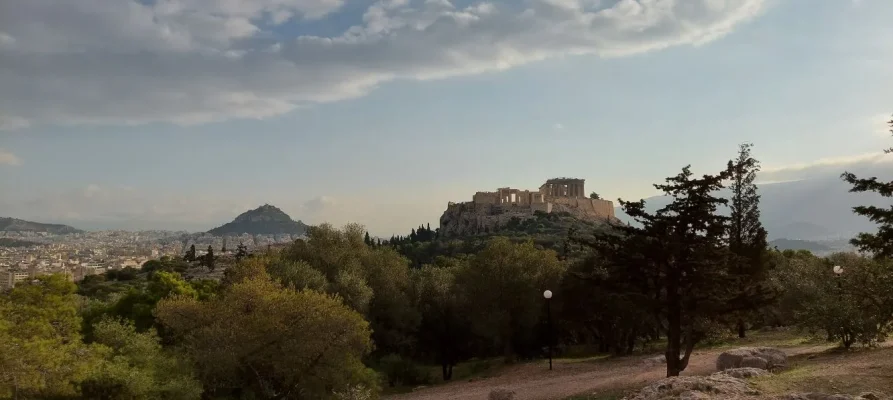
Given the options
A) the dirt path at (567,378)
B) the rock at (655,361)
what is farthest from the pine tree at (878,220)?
the rock at (655,361)

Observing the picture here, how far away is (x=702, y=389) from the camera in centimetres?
1402

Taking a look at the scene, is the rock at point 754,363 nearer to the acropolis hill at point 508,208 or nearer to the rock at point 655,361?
the rock at point 655,361

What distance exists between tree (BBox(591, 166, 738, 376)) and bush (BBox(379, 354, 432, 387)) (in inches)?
709

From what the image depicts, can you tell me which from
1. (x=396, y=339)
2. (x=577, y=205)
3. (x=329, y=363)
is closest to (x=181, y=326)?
(x=329, y=363)

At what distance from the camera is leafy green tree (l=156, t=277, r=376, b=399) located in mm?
22625

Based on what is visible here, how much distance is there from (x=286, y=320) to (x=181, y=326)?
6577mm

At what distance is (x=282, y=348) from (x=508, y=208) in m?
134

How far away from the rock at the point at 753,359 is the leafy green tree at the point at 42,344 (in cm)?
2146

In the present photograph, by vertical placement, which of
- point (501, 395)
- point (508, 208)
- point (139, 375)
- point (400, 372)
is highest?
point (508, 208)

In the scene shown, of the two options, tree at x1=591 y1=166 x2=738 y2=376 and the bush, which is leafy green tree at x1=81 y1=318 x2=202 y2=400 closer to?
the bush

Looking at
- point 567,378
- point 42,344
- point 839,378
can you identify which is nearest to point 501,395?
point 567,378

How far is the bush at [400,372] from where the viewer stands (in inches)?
1361

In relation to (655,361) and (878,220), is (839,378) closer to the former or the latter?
(878,220)

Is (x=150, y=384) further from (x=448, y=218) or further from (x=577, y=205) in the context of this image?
(x=577, y=205)
